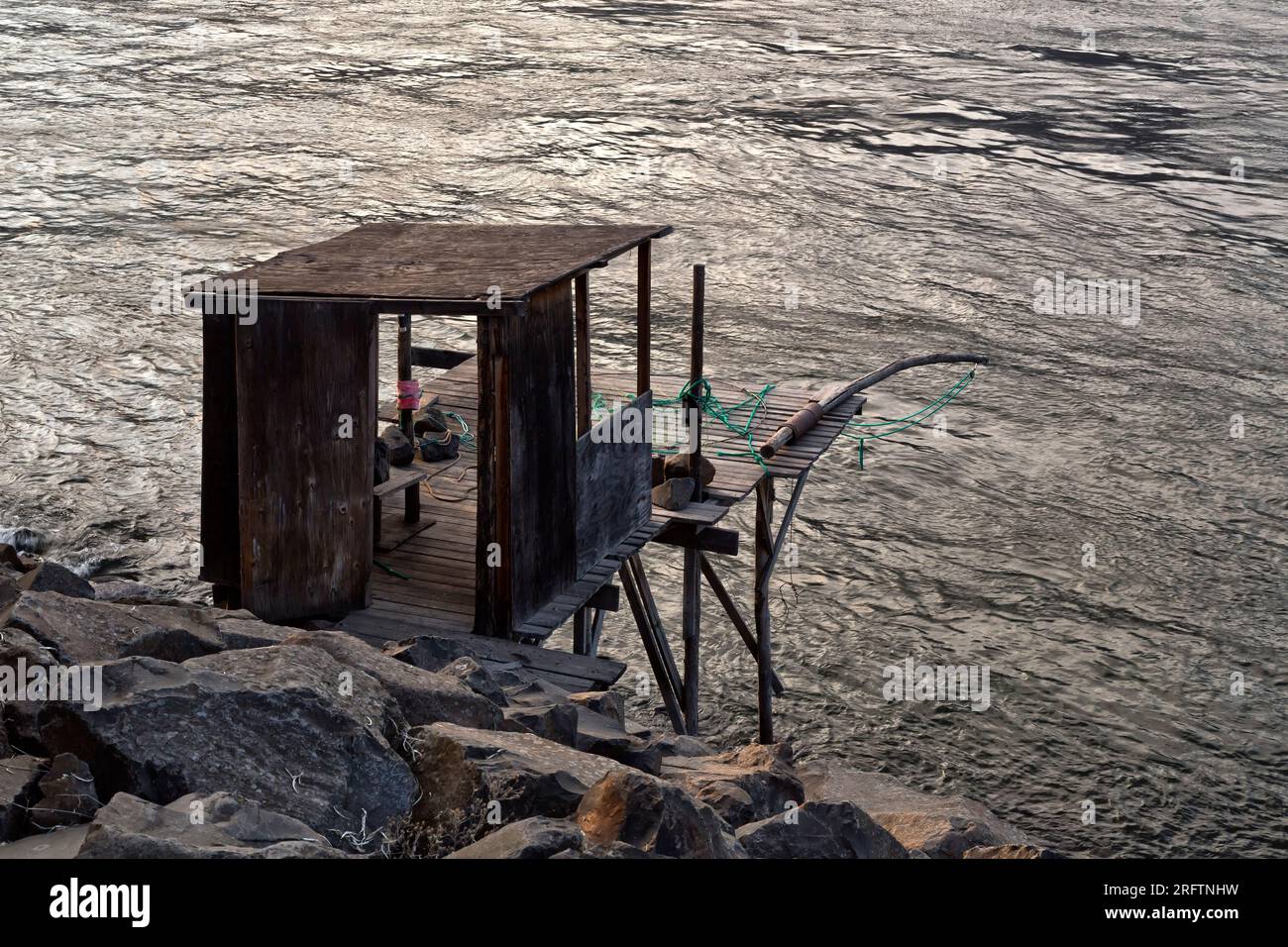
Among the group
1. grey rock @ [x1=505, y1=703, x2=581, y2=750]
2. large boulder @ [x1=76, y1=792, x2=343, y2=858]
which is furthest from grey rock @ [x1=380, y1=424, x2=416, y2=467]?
large boulder @ [x1=76, y1=792, x2=343, y2=858]

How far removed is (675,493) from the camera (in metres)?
13.3

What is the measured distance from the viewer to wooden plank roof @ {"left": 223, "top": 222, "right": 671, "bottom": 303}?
1000 centimetres

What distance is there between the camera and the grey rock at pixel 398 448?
11.9m

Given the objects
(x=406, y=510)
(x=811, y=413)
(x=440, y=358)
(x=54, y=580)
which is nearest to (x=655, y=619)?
(x=811, y=413)

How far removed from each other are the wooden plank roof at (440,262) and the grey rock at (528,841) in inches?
169

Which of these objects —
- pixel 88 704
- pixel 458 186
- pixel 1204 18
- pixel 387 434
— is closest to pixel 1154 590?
pixel 387 434

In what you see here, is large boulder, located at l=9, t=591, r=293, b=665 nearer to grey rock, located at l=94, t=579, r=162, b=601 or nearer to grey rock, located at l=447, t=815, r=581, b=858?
grey rock, located at l=94, t=579, r=162, b=601

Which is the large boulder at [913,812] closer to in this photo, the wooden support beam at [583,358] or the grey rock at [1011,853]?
the grey rock at [1011,853]

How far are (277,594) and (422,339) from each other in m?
20.9

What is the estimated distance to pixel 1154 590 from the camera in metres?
22.8

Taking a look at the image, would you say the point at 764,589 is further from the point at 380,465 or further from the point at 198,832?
the point at 198,832

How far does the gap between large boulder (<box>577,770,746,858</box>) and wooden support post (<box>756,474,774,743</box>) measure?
7373 mm

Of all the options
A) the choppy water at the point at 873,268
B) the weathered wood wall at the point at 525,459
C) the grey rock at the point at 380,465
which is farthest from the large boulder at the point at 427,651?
the choppy water at the point at 873,268

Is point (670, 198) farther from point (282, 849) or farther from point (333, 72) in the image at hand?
point (282, 849)
